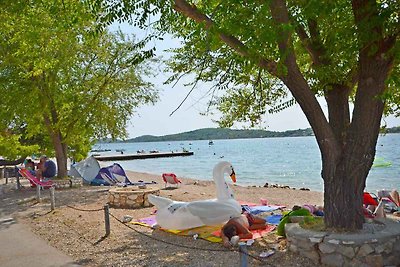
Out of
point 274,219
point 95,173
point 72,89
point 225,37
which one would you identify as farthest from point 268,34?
point 95,173

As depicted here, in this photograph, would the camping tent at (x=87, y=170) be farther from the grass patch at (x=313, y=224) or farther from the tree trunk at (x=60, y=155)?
the grass patch at (x=313, y=224)

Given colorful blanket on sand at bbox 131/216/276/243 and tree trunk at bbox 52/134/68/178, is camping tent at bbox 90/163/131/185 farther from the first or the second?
colorful blanket on sand at bbox 131/216/276/243

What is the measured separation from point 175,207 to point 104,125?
12537 mm

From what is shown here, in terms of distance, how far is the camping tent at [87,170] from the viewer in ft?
71.2

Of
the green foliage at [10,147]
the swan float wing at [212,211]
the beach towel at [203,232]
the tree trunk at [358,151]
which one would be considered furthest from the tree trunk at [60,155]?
the tree trunk at [358,151]

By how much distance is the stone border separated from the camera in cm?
646

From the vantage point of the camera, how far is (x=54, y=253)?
25.6ft

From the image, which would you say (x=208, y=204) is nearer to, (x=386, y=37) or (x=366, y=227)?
(x=366, y=227)

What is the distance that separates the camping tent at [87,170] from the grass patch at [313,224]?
15.3 metres

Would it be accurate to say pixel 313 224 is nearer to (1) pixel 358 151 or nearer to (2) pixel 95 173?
(1) pixel 358 151

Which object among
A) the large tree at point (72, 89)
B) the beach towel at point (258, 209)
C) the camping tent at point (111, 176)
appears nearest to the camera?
the beach towel at point (258, 209)

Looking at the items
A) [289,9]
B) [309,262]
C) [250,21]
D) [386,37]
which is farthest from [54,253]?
[386,37]

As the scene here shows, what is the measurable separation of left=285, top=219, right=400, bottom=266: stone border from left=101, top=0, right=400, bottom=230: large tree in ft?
1.72

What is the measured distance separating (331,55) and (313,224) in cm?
297
